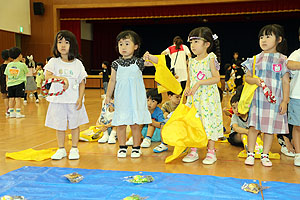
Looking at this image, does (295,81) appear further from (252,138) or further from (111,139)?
(111,139)

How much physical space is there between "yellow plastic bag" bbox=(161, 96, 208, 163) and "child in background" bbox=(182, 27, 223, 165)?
0.08 m

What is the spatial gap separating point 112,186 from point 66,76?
134cm

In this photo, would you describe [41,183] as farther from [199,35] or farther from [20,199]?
[199,35]

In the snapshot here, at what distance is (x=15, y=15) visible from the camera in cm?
1406

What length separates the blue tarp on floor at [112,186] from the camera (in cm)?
231

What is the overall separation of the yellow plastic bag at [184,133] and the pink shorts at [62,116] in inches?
36.4

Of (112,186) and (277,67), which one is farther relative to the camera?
(277,67)

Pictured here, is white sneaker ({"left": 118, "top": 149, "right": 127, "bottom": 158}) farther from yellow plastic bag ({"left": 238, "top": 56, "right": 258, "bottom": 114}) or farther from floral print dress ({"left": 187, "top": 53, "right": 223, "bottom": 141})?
yellow plastic bag ({"left": 238, "top": 56, "right": 258, "bottom": 114})

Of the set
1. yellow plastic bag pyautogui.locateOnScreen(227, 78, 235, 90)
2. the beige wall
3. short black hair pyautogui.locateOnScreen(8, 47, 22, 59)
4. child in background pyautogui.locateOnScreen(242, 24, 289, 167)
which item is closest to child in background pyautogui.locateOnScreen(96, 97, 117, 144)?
child in background pyautogui.locateOnScreen(242, 24, 289, 167)

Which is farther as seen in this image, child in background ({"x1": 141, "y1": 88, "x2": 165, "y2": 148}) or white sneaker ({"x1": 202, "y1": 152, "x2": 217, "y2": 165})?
child in background ({"x1": 141, "y1": 88, "x2": 165, "y2": 148})

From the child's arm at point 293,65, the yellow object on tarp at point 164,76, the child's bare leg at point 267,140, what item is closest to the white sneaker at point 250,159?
the child's bare leg at point 267,140

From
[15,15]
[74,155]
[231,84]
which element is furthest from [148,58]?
[15,15]

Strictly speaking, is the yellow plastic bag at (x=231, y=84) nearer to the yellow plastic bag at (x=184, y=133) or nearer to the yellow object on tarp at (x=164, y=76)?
the yellow object on tarp at (x=164, y=76)

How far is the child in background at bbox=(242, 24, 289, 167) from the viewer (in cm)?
299
